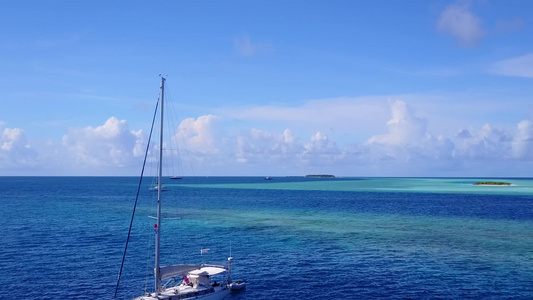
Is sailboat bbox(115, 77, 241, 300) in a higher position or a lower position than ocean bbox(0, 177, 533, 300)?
higher

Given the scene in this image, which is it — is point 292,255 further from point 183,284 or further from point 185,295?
point 185,295

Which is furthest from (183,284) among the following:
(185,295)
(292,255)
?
(292,255)

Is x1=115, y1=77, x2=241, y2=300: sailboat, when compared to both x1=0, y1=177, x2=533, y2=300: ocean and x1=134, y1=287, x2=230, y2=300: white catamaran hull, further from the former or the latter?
x1=0, y1=177, x2=533, y2=300: ocean

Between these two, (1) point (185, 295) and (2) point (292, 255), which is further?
(2) point (292, 255)

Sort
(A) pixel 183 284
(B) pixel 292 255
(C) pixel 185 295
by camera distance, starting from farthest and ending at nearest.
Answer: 1. (B) pixel 292 255
2. (A) pixel 183 284
3. (C) pixel 185 295

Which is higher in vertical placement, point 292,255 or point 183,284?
point 183,284

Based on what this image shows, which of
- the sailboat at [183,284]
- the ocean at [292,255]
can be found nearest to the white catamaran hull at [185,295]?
the sailboat at [183,284]

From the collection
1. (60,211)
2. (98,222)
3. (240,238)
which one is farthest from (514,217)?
(60,211)

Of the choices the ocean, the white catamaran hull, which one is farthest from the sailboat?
the ocean

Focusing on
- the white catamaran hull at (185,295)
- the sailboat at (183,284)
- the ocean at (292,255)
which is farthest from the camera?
the ocean at (292,255)

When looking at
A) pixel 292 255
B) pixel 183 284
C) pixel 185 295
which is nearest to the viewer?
pixel 185 295

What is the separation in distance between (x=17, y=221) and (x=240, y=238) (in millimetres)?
57737

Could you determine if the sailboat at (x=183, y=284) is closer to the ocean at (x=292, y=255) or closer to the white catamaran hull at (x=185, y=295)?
the white catamaran hull at (x=185, y=295)

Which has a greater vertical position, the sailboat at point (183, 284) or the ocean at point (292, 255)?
the sailboat at point (183, 284)
